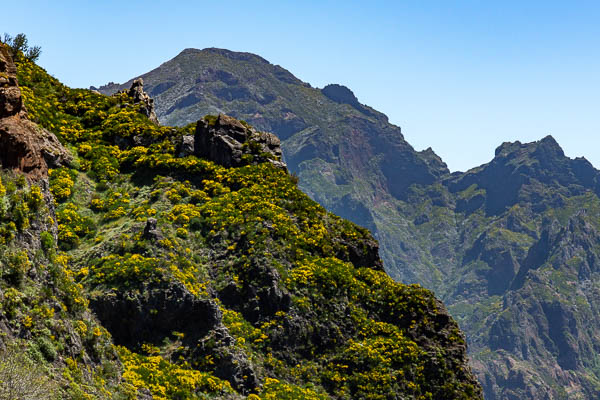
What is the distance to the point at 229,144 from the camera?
195 ft

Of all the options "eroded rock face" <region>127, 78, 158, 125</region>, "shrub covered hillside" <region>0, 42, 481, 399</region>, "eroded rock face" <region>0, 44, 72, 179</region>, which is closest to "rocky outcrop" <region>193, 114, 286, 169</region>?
"shrub covered hillside" <region>0, 42, 481, 399</region>

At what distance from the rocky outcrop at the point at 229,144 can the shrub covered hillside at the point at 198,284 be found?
0.72 feet

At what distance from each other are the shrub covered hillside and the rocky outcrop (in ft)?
0.72

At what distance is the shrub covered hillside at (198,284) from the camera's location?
29516 millimetres

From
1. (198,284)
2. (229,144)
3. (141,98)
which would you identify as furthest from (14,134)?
(141,98)

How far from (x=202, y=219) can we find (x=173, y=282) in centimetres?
1059

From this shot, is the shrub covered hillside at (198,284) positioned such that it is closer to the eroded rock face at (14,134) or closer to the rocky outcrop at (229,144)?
the rocky outcrop at (229,144)

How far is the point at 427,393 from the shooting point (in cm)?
4312

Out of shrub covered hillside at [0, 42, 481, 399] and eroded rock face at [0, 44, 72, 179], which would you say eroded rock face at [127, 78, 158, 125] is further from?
eroded rock face at [0, 44, 72, 179]

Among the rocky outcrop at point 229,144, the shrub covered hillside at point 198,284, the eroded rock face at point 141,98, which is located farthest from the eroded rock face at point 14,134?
the eroded rock face at point 141,98

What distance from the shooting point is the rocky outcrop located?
194ft

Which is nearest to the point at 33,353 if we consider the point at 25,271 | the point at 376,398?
the point at 25,271

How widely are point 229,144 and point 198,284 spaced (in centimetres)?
2085

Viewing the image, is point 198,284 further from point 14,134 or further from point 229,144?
point 229,144
